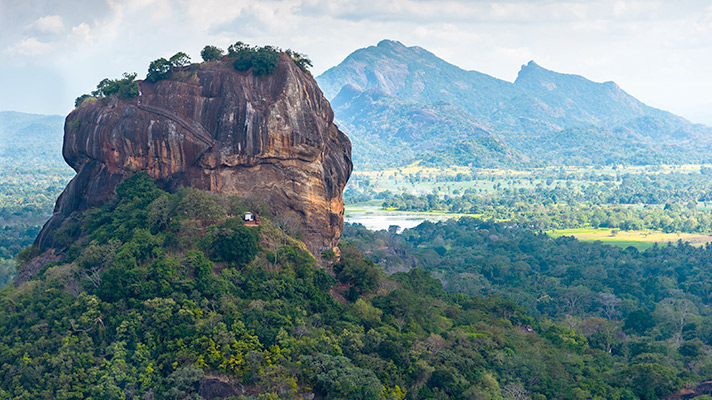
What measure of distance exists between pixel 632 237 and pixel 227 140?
8002 cm

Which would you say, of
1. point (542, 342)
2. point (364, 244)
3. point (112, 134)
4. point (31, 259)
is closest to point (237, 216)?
point (112, 134)

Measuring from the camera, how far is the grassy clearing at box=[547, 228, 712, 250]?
9650 centimetres

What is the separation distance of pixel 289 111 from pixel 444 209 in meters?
99.6

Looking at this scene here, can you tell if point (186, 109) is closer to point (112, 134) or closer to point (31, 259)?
point (112, 134)

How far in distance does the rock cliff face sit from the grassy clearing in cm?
6741

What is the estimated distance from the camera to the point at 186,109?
3997 cm

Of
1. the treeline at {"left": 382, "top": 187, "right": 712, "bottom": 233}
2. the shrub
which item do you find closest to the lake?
the treeline at {"left": 382, "top": 187, "right": 712, "bottom": 233}

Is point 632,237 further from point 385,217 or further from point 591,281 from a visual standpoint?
point 385,217

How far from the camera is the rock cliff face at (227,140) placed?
3906cm

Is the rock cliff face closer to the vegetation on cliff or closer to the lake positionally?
the vegetation on cliff

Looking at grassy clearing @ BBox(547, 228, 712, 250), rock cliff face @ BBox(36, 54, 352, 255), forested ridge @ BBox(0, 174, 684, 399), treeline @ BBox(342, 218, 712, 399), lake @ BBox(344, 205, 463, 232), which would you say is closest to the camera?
forested ridge @ BBox(0, 174, 684, 399)

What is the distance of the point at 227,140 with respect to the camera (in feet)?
128

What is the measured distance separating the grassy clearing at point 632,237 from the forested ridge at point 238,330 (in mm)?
61784

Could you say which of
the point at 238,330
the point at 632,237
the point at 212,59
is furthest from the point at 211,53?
the point at 632,237
